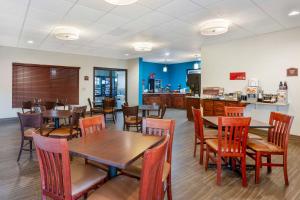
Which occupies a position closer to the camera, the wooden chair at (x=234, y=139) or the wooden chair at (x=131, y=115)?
the wooden chair at (x=234, y=139)

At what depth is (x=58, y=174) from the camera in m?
1.51

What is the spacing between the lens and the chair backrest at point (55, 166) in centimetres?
143

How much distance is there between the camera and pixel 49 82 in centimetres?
777

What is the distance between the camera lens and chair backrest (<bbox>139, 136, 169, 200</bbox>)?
1.23 m

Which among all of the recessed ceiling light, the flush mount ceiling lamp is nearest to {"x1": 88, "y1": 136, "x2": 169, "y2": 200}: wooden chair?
the recessed ceiling light

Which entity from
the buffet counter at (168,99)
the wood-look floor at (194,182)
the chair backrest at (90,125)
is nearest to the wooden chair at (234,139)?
the wood-look floor at (194,182)

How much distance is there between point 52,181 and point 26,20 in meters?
4.02

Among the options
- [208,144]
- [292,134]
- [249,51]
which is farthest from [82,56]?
[292,134]

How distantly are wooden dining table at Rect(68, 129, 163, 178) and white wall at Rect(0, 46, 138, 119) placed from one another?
6.36 m

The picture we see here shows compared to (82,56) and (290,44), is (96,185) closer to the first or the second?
(290,44)

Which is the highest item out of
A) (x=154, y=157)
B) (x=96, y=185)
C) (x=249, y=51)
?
(x=249, y=51)

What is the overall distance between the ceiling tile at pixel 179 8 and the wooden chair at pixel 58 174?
2.93 m

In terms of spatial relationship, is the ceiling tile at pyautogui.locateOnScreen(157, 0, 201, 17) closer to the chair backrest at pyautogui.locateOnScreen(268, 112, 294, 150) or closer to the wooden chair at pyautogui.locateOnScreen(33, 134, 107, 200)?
the chair backrest at pyautogui.locateOnScreen(268, 112, 294, 150)

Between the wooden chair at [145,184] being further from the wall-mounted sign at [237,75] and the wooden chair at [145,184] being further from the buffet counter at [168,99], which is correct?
the buffet counter at [168,99]
